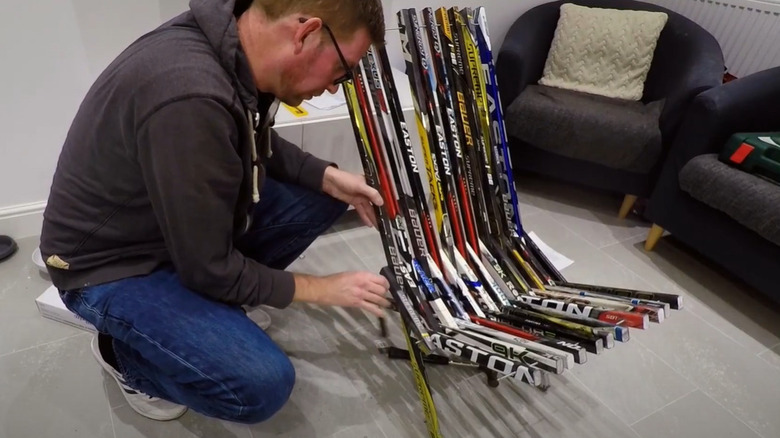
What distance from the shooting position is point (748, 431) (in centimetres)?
128

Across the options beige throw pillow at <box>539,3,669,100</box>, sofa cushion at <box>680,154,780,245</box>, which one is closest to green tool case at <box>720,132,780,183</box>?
sofa cushion at <box>680,154,780,245</box>

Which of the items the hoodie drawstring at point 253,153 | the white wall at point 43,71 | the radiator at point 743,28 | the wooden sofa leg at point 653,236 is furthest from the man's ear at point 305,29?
the radiator at point 743,28

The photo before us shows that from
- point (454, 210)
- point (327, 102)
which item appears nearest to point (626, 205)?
point (454, 210)

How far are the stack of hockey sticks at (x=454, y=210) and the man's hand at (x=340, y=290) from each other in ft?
0.36

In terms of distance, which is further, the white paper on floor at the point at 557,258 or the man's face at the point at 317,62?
the white paper on floor at the point at 557,258

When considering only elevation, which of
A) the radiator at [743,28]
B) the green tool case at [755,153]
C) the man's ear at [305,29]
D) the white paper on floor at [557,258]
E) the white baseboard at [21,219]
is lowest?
the white paper on floor at [557,258]

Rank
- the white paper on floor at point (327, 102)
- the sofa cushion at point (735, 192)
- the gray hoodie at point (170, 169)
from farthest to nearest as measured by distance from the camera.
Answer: the white paper on floor at point (327, 102)
the sofa cushion at point (735, 192)
the gray hoodie at point (170, 169)

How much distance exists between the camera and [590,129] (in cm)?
188

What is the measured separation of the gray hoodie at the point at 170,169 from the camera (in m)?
0.68

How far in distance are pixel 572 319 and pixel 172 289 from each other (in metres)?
0.76

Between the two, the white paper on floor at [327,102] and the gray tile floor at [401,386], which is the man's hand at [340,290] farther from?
the white paper on floor at [327,102]

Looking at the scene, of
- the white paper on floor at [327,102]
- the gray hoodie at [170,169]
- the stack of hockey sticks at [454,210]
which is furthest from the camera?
the white paper on floor at [327,102]

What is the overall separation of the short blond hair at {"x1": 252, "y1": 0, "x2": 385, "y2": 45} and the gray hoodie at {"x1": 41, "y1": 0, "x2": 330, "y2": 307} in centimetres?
8

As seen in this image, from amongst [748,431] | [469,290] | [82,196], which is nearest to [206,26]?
[82,196]
